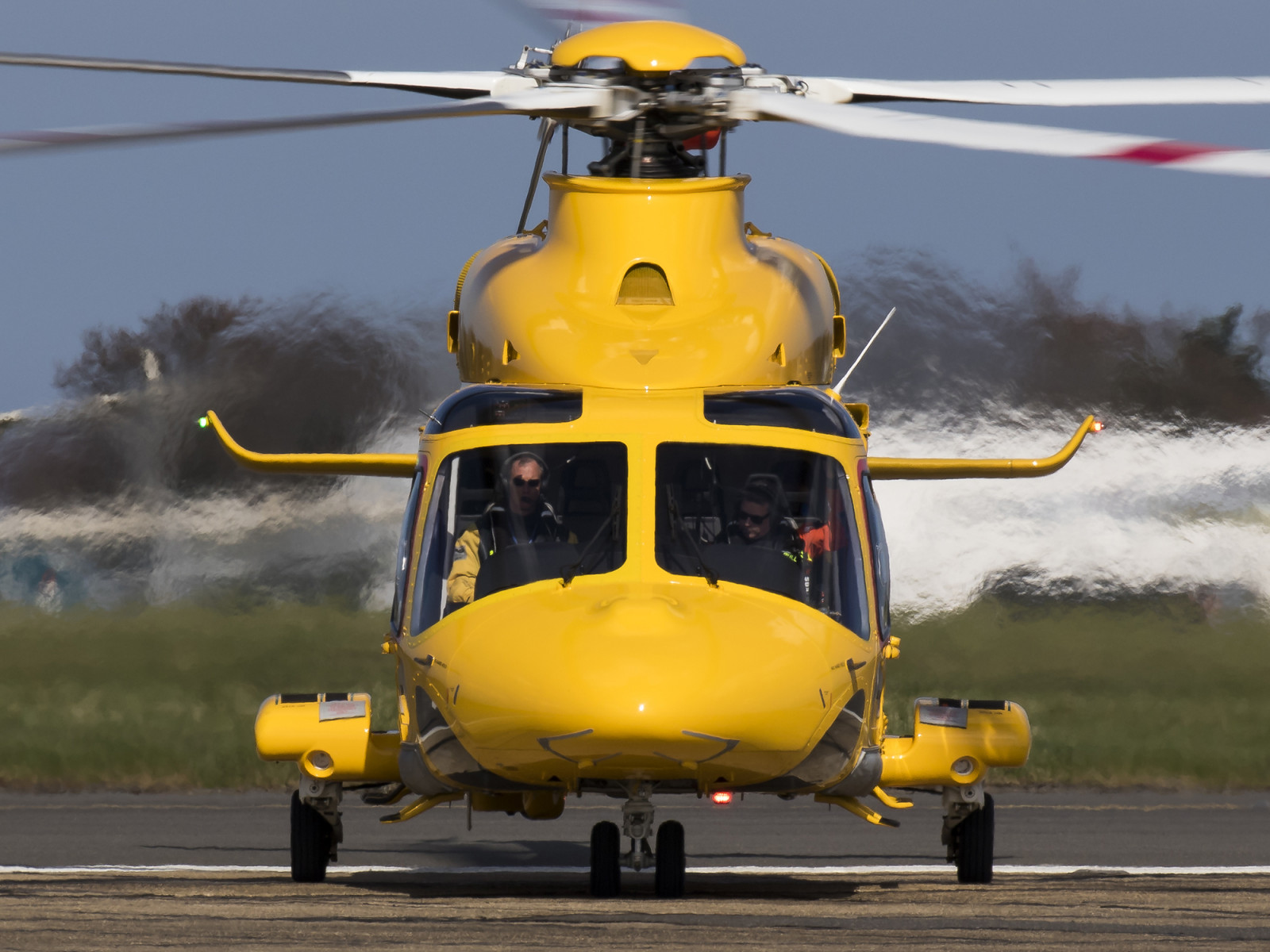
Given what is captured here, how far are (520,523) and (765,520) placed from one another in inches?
41.0

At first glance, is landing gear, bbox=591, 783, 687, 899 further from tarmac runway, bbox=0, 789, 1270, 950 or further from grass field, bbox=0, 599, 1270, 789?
grass field, bbox=0, 599, 1270, 789

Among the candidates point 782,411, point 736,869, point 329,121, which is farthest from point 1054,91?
point 736,869

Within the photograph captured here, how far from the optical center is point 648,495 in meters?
8.77

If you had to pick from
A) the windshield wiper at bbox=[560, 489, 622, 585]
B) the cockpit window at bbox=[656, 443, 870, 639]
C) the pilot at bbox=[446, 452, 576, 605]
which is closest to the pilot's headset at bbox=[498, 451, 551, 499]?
the pilot at bbox=[446, 452, 576, 605]

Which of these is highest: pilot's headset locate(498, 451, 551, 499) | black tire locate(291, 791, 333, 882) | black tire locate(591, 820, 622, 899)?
pilot's headset locate(498, 451, 551, 499)

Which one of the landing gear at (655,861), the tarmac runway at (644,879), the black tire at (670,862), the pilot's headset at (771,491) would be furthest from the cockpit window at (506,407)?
the tarmac runway at (644,879)

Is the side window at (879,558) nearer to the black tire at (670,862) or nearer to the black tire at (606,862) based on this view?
the black tire at (670,862)

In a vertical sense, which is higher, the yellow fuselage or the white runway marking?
the yellow fuselage

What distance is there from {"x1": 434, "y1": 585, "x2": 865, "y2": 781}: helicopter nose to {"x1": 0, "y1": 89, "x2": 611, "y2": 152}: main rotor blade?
202 centimetres

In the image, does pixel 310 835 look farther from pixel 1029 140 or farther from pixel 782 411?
pixel 1029 140

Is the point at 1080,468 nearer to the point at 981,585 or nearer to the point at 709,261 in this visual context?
the point at 981,585

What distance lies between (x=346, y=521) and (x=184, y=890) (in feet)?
28.4

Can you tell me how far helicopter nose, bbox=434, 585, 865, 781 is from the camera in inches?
304

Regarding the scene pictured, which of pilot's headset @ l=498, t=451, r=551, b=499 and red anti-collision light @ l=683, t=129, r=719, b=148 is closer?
pilot's headset @ l=498, t=451, r=551, b=499
